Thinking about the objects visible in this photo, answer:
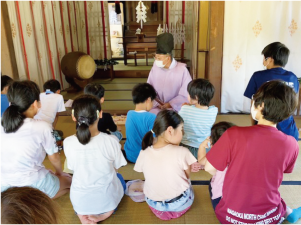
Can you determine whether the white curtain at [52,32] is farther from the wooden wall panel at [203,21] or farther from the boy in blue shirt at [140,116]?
the wooden wall panel at [203,21]

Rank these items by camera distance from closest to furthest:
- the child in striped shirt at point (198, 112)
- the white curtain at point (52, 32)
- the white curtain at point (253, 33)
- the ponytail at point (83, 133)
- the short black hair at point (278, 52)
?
the ponytail at point (83, 133)
the short black hair at point (278, 52)
the child in striped shirt at point (198, 112)
the white curtain at point (253, 33)
the white curtain at point (52, 32)

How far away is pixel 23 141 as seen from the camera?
4.78ft

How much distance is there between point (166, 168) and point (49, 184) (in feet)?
2.62

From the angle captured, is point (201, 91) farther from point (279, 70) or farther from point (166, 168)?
point (166, 168)

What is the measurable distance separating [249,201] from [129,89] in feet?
12.6

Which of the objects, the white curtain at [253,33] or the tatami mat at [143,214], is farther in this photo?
the white curtain at [253,33]

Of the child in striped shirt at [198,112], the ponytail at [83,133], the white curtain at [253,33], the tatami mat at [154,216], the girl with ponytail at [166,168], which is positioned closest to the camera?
the ponytail at [83,133]

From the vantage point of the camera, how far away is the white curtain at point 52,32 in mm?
3586

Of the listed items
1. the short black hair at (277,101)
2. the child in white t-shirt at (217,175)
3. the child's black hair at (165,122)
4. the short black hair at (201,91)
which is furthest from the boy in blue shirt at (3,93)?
the short black hair at (277,101)

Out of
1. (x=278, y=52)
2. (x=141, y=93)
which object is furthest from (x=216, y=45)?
(x=141, y=93)

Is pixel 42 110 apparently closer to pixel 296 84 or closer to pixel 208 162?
pixel 208 162

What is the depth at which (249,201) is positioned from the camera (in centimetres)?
125

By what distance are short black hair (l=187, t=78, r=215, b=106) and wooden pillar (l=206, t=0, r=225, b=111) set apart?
1358mm

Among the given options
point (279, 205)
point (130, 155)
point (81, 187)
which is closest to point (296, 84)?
point (279, 205)
